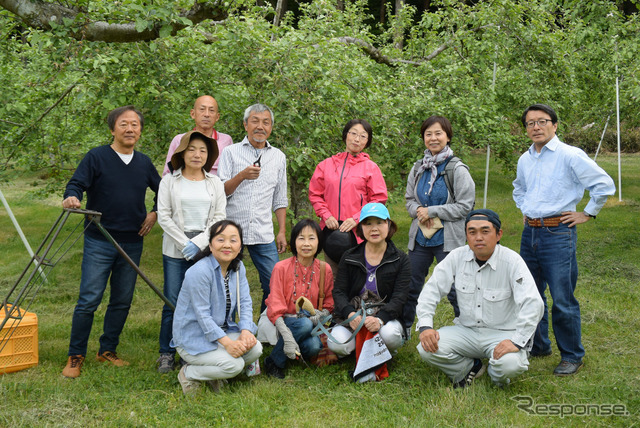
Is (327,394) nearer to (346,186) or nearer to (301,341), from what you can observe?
(301,341)

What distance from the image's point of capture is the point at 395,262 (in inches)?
177

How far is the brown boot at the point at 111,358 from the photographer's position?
14.9 feet

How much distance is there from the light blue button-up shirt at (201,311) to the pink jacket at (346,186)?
3.84 ft

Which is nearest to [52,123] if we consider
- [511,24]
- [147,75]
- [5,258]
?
[147,75]

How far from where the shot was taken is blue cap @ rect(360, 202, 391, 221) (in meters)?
4.41

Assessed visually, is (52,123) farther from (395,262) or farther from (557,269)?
(557,269)

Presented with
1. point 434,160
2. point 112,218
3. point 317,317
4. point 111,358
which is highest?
point 434,160

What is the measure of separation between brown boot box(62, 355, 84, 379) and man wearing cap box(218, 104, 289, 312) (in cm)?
149

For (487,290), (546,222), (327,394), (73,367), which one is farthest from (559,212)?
(73,367)

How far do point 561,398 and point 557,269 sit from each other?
90 cm

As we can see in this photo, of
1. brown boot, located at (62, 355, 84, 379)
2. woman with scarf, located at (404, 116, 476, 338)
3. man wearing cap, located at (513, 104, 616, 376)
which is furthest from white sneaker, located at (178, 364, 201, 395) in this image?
man wearing cap, located at (513, 104, 616, 376)

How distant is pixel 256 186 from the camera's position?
190 inches

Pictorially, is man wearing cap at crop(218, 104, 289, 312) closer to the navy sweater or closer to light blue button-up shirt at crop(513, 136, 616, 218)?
the navy sweater

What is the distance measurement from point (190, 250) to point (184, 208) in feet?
1.12
